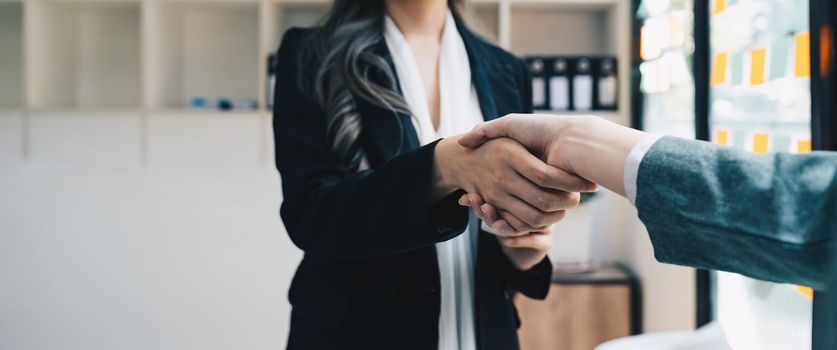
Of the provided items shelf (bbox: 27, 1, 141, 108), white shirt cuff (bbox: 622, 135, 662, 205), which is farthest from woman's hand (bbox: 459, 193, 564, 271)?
shelf (bbox: 27, 1, 141, 108)

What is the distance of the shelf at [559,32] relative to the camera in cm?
300

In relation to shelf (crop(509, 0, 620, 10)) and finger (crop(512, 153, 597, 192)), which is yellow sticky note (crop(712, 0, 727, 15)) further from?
finger (crop(512, 153, 597, 192))

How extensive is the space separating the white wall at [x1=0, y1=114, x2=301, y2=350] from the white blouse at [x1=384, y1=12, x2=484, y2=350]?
1.93m

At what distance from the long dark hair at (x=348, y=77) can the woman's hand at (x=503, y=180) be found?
21 cm

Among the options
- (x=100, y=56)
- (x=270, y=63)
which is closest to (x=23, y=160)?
(x=100, y=56)

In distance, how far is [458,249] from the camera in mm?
1072

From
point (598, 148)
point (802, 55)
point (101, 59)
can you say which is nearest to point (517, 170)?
point (598, 148)

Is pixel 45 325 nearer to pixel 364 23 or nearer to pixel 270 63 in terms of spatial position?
pixel 270 63

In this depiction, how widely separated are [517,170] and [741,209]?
338 millimetres

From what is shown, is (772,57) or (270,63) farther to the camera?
(270,63)

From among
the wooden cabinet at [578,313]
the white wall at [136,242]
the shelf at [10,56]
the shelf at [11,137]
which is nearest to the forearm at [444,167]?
the wooden cabinet at [578,313]

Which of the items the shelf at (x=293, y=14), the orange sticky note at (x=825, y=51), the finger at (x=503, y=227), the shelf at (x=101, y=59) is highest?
the shelf at (x=293, y=14)

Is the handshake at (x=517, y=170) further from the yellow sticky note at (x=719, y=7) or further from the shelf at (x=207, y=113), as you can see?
the shelf at (x=207, y=113)

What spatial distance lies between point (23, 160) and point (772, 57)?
3.08 meters
